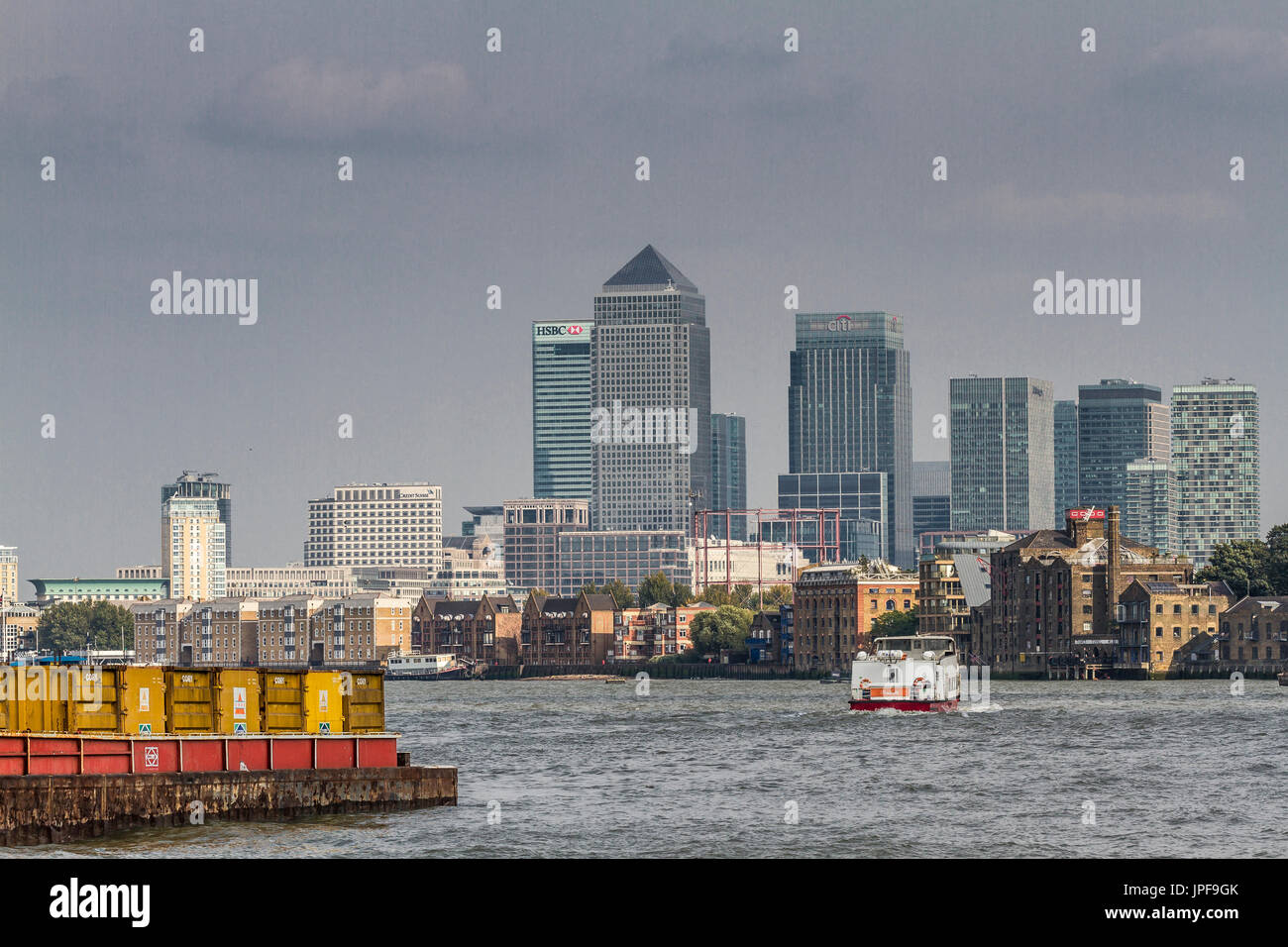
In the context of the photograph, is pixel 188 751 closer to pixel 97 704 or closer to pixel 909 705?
pixel 97 704

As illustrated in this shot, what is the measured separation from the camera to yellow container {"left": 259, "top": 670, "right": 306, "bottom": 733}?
4950cm

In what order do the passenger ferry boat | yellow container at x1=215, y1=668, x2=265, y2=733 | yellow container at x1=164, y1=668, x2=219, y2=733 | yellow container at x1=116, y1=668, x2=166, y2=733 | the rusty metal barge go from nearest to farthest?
1. the rusty metal barge
2. yellow container at x1=116, y1=668, x2=166, y2=733
3. yellow container at x1=164, y1=668, x2=219, y2=733
4. yellow container at x1=215, y1=668, x2=265, y2=733
5. the passenger ferry boat

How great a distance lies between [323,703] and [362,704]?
135 cm

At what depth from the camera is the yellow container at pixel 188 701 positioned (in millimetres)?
47969

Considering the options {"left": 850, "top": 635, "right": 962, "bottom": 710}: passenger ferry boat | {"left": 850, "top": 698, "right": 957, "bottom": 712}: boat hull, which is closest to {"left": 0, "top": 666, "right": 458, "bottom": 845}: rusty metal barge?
{"left": 850, "top": 698, "right": 957, "bottom": 712}: boat hull

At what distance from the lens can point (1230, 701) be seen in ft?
490

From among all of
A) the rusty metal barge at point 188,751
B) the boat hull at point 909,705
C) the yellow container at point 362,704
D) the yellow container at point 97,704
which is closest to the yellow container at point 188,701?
the rusty metal barge at point 188,751

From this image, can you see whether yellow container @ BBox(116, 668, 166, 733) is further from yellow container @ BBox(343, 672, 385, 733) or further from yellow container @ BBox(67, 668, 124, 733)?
yellow container @ BBox(343, 672, 385, 733)

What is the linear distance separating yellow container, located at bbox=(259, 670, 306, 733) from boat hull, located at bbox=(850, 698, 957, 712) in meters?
80.4

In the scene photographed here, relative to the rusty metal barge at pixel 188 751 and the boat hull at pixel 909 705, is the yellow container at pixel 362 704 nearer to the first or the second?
the rusty metal barge at pixel 188 751

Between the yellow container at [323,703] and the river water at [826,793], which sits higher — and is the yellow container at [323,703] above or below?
above
